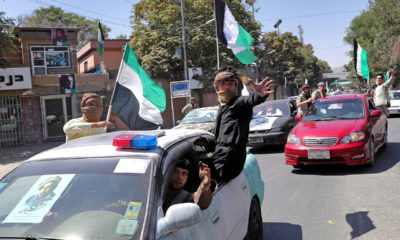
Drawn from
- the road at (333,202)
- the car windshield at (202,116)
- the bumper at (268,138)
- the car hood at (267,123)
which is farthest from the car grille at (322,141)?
the car windshield at (202,116)

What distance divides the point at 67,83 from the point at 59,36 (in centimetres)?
348

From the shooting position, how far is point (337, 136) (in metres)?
8.45

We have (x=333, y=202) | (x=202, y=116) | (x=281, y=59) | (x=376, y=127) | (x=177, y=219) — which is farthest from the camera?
(x=281, y=59)

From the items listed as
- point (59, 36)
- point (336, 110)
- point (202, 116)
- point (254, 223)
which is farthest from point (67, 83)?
point (254, 223)

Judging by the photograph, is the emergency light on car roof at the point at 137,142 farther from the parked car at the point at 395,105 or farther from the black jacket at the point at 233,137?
the parked car at the point at 395,105

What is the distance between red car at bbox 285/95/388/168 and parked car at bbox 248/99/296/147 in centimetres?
244

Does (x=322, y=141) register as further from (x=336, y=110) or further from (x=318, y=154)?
(x=336, y=110)

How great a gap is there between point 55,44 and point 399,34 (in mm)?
30469

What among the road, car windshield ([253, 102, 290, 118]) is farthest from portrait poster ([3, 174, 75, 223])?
car windshield ([253, 102, 290, 118])

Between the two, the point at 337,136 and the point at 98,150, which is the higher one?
the point at 98,150

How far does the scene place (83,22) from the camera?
6719 centimetres

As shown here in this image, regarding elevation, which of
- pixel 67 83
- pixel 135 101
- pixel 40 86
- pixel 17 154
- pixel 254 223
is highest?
pixel 67 83

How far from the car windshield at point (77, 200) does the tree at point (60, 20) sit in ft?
192

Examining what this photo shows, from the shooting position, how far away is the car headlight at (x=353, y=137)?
27.7 ft
